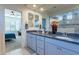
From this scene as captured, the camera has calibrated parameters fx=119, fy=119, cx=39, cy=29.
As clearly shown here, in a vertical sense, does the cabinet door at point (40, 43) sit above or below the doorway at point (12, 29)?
below

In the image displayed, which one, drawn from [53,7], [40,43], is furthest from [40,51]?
[53,7]

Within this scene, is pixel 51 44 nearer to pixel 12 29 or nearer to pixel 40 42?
pixel 40 42

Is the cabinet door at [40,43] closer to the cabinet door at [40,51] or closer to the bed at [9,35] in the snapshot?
the cabinet door at [40,51]

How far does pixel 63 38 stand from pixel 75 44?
24cm

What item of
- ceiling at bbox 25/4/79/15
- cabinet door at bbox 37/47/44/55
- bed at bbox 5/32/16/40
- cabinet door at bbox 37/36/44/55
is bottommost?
cabinet door at bbox 37/47/44/55

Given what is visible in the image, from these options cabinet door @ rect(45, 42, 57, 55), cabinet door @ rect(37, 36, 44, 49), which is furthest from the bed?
cabinet door @ rect(45, 42, 57, 55)

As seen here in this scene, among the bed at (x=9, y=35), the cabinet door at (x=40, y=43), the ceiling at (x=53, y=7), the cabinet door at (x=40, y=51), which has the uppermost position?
the ceiling at (x=53, y=7)

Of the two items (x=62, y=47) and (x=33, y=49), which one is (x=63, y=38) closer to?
(x=62, y=47)

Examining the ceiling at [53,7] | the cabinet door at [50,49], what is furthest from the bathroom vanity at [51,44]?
the ceiling at [53,7]

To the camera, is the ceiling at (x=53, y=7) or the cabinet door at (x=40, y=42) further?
the cabinet door at (x=40, y=42)

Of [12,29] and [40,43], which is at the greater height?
[12,29]

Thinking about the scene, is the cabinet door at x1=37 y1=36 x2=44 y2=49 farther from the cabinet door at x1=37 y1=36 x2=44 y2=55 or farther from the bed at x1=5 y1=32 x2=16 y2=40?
the bed at x1=5 y1=32 x2=16 y2=40
